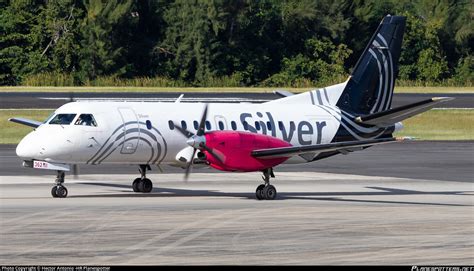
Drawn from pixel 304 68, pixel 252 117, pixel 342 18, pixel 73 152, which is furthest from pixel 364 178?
pixel 342 18

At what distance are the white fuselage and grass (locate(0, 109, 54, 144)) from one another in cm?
2373

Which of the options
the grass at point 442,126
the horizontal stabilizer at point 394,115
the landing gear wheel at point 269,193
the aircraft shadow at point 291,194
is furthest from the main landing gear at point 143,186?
the grass at point 442,126

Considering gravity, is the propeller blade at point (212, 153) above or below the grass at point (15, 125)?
above

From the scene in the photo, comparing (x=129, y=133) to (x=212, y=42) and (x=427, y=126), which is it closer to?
(x=427, y=126)

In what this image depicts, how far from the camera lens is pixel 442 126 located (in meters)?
62.5

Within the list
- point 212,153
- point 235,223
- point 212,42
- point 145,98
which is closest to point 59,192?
point 212,153

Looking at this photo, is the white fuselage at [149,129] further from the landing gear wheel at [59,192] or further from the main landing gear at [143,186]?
the main landing gear at [143,186]

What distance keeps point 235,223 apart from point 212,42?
72.2m

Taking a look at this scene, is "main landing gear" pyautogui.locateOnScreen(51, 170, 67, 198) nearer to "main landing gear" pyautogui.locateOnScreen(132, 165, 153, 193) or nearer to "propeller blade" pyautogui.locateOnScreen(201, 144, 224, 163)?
"main landing gear" pyautogui.locateOnScreen(132, 165, 153, 193)

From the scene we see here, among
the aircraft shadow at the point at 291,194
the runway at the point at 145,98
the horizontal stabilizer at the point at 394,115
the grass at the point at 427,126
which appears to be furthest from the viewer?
the runway at the point at 145,98

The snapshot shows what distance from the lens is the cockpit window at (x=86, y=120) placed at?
91.9ft

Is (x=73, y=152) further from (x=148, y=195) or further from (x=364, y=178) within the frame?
(x=364, y=178)

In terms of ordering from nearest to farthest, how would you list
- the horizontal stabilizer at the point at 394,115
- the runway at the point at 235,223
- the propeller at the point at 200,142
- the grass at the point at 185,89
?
the runway at the point at 235,223 → the propeller at the point at 200,142 → the horizontal stabilizer at the point at 394,115 → the grass at the point at 185,89

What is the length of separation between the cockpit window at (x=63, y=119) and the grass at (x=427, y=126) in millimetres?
24082
